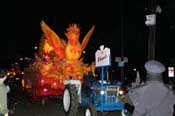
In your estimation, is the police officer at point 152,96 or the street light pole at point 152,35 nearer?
the police officer at point 152,96

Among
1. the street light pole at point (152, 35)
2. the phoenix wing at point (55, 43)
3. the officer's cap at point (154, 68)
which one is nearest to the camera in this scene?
the officer's cap at point (154, 68)

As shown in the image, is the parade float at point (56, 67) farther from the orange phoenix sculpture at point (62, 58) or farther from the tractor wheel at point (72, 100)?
the tractor wheel at point (72, 100)

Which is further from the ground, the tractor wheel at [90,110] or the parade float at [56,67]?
the parade float at [56,67]

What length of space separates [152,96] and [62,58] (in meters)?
17.5

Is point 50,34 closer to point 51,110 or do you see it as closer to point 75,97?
point 51,110

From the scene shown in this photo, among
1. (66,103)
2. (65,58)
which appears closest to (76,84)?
(66,103)

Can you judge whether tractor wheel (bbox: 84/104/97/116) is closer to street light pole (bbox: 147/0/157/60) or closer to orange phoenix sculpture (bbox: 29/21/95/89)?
street light pole (bbox: 147/0/157/60)

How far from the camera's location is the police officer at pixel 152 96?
446 centimetres

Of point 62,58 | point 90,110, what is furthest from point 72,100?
point 62,58

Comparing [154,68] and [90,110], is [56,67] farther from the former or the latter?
[154,68]

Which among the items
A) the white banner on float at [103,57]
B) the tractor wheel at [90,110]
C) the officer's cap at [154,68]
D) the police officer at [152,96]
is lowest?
the tractor wheel at [90,110]

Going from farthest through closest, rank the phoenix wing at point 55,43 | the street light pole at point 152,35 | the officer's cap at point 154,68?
the phoenix wing at point 55,43 → the street light pole at point 152,35 → the officer's cap at point 154,68

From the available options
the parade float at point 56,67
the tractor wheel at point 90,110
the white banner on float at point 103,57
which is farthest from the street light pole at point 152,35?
the tractor wheel at point 90,110

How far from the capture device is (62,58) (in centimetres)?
2183
